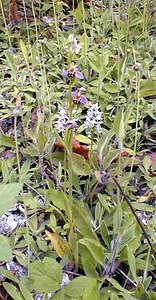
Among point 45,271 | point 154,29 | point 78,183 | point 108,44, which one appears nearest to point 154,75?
point 108,44

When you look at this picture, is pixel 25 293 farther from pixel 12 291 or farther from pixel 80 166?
pixel 80 166

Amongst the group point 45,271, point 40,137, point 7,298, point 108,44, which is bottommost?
point 7,298

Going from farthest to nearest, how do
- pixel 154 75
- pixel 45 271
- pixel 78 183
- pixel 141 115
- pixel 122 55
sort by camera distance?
pixel 122 55
pixel 154 75
pixel 141 115
pixel 78 183
pixel 45 271

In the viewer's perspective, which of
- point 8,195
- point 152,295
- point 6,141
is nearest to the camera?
point 8,195

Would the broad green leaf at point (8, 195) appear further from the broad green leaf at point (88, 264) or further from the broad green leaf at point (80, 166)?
the broad green leaf at point (80, 166)

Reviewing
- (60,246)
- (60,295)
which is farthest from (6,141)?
(60,295)

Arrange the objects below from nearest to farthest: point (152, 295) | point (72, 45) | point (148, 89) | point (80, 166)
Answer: point (152, 295), point (72, 45), point (80, 166), point (148, 89)

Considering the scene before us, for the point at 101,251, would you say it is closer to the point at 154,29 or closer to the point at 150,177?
the point at 150,177
